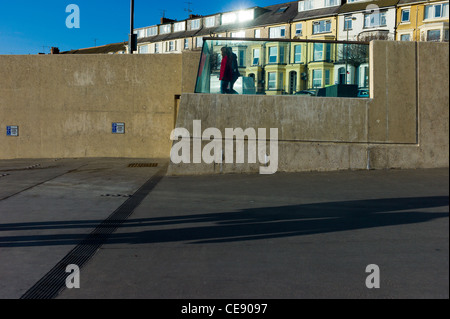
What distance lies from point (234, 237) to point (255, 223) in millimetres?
760

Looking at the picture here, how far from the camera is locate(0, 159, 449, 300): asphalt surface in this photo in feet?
13.2

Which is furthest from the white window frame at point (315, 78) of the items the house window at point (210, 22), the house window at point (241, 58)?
the house window at point (210, 22)

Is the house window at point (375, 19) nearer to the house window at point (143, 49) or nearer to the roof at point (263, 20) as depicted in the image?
the roof at point (263, 20)

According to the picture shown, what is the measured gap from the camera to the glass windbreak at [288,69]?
432 inches

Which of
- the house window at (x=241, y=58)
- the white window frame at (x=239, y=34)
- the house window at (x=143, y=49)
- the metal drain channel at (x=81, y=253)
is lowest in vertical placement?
the metal drain channel at (x=81, y=253)

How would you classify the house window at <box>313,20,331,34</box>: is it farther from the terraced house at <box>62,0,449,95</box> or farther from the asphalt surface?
the asphalt surface

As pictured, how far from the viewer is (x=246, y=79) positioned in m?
11.2

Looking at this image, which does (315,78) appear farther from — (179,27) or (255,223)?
(179,27)

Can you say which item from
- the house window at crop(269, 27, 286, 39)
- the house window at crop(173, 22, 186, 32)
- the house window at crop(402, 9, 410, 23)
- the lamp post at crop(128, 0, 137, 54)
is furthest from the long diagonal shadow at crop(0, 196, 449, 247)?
the house window at crop(173, 22, 186, 32)

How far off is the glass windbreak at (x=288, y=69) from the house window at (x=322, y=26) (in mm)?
44039

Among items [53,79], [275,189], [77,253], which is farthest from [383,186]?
[53,79]
